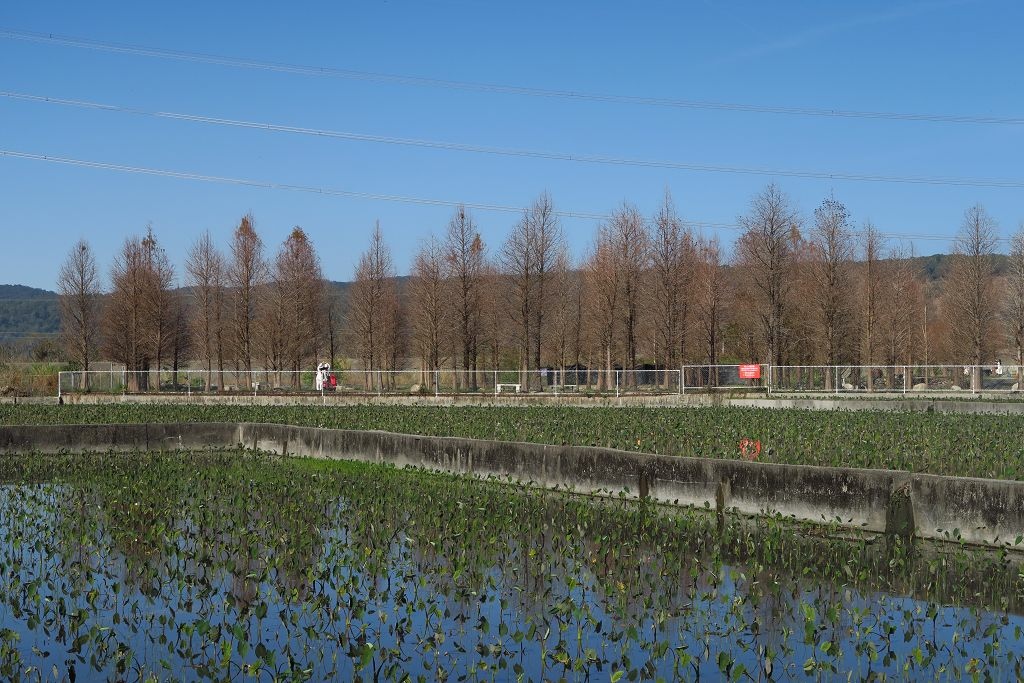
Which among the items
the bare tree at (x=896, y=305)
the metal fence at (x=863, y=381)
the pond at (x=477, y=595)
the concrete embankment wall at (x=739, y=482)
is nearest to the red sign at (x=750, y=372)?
the metal fence at (x=863, y=381)

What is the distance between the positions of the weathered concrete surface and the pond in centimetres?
2284

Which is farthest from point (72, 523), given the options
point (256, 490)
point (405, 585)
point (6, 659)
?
point (6, 659)

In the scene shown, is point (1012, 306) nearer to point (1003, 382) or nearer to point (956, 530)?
point (1003, 382)

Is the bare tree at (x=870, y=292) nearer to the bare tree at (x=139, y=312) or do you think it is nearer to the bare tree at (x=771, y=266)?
the bare tree at (x=771, y=266)

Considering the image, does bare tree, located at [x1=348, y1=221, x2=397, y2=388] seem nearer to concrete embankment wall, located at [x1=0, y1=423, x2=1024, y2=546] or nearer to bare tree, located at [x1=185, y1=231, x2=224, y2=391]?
bare tree, located at [x1=185, y1=231, x2=224, y2=391]

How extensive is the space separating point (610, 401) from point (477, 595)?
1355 inches

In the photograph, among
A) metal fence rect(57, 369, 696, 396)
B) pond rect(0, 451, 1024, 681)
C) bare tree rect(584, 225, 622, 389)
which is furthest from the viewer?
bare tree rect(584, 225, 622, 389)

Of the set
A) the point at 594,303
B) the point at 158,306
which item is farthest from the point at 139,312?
the point at 594,303

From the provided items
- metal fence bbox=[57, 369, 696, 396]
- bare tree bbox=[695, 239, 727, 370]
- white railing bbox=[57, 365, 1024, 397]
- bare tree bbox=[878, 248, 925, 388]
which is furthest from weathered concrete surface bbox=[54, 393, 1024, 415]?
bare tree bbox=[878, 248, 925, 388]

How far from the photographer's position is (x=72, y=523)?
15.5 meters

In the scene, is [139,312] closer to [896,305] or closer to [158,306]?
[158,306]

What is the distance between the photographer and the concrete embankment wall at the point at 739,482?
1372cm

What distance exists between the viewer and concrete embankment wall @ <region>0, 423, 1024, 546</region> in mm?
13719

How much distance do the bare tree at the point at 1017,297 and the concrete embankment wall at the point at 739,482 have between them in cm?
4975
